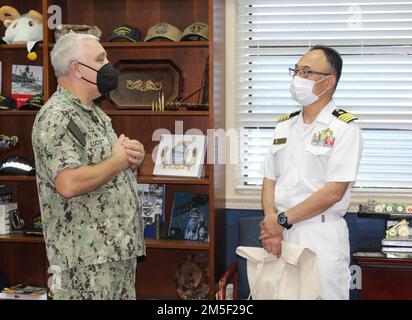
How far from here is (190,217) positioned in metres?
3.54

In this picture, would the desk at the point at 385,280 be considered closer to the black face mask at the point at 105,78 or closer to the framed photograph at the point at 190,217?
the framed photograph at the point at 190,217

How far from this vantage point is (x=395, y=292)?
2.98 metres

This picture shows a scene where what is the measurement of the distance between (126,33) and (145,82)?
0.32 m

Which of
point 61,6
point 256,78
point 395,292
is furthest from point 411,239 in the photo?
point 61,6

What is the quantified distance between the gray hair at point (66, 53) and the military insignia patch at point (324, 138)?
1098mm

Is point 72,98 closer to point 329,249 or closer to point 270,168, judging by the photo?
point 270,168

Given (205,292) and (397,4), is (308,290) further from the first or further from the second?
(397,4)

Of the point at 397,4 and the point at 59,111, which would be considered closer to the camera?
the point at 59,111

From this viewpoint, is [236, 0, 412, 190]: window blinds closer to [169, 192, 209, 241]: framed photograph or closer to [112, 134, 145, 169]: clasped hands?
[169, 192, 209, 241]: framed photograph

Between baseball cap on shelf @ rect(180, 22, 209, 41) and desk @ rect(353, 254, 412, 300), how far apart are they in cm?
151

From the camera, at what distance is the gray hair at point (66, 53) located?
2344mm

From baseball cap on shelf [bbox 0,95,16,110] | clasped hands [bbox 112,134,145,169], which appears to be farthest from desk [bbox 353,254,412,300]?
baseball cap on shelf [bbox 0,95,16,110]

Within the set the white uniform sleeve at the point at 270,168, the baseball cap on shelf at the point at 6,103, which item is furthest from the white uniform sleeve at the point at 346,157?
the baseball cap on shelf at the point at 6,103
